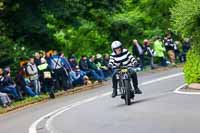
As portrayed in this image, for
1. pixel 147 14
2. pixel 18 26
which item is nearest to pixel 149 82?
pixel 18 26

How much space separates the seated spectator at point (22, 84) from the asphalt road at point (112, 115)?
1683 millimetres

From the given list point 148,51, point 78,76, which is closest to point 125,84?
point 78,76

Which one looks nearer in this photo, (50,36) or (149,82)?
(149,82)

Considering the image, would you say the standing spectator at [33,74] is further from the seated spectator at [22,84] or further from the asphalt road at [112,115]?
the asphalt road at [112,115]

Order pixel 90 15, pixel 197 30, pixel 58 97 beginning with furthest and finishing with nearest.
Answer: pixel 90 15 < pixel 58 97 < pixel 197 30

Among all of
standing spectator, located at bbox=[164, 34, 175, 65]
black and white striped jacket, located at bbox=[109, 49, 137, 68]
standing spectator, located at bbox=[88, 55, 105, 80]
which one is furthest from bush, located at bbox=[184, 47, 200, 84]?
standing spectator, located at bbox=[164, 34, 175, 65]

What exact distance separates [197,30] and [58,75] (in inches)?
350

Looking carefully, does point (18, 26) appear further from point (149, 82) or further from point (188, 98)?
point (188, 98)

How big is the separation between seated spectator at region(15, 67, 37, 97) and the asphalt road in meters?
1.68

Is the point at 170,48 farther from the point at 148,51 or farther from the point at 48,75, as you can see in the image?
the point at 48,75

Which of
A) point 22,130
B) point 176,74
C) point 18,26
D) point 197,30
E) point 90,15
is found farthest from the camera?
point 90,15

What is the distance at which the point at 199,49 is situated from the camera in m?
22.7

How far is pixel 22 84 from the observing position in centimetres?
2786

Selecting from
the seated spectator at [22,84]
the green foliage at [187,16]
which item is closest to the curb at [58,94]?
the seated spectator at [22,84]
